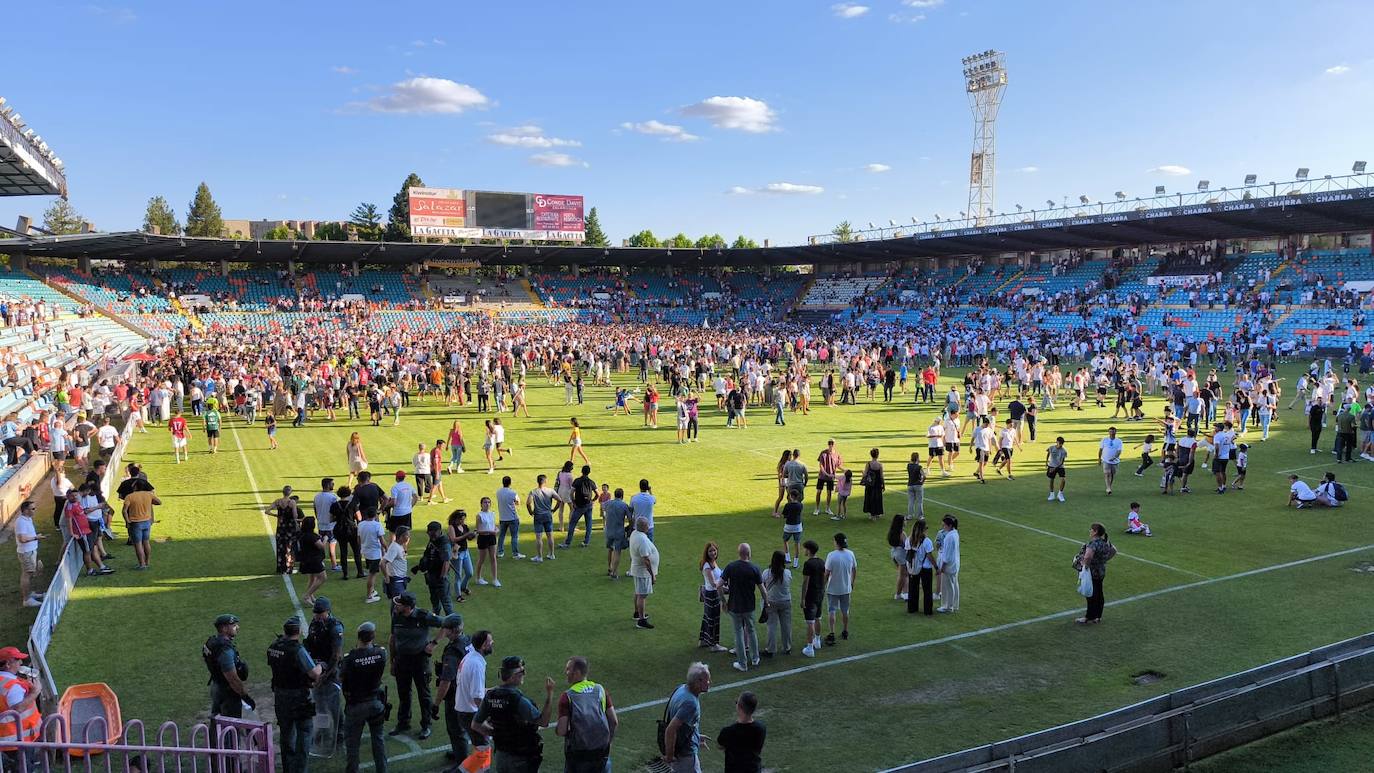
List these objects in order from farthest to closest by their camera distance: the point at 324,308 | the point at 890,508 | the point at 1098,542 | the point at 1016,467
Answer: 1. the point at 324,308
2. the point at 1016,467
3. the point at 890,508
4. the point at 1098,542

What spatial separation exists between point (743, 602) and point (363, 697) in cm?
384

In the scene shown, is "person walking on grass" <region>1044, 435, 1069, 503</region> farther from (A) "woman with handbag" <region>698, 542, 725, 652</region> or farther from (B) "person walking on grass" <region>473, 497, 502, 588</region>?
(B) "person walking on grass" <region>473, 497, 502, 588</region>

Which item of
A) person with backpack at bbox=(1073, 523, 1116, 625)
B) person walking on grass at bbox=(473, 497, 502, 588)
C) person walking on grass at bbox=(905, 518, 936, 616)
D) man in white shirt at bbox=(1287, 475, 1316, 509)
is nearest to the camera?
person with backpack at bbox=(1073, 523, 1116, 625)

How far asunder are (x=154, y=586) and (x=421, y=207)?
56.2 meters

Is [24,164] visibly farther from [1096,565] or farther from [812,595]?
[1096,565]

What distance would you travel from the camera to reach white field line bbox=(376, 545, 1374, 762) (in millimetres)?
8633

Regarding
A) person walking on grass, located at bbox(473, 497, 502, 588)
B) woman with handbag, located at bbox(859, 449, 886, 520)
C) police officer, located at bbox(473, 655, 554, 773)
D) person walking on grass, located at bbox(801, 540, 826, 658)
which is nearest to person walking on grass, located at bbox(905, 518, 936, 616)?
person walking on grass, located at bbox(801, 540, 826, 658)

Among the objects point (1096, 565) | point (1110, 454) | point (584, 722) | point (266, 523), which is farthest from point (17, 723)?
point (1110, 454)

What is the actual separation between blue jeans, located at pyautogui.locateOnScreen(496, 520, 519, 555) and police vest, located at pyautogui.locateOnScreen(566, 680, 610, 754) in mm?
6964

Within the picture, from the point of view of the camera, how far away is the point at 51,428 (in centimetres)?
1886

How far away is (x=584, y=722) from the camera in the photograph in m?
6.24

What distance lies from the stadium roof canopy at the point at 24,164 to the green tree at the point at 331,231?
2557 inches

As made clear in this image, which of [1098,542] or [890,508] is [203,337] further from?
[1098,542]

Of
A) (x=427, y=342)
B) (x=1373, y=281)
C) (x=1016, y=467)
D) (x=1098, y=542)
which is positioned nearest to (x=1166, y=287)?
(x=1373, y=281)
